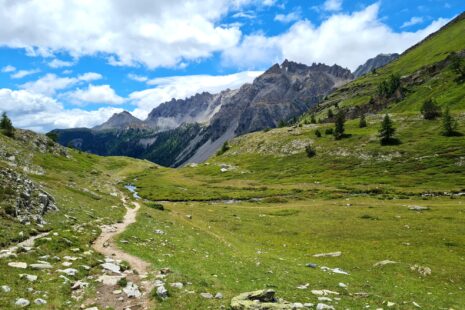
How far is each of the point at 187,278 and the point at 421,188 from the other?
92.9 m

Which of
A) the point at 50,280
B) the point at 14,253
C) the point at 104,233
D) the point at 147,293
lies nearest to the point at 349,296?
the point at 147,293

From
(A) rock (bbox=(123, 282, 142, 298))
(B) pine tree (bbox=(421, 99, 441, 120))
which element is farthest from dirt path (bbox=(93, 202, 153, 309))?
(B) pine tree (bbox=(421, 99, 441, 120))

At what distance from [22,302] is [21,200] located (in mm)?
19082

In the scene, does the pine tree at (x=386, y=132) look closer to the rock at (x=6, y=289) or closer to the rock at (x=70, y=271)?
the rock at (x=70, y=271)

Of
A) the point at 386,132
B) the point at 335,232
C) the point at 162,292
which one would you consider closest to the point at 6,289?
the point at 162,292

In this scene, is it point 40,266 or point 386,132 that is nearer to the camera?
point 40,266

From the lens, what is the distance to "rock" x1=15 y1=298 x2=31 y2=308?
49.1 feet

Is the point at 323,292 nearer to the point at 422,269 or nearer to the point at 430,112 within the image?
the point at 422,269

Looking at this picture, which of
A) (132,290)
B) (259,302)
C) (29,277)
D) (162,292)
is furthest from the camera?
(132,290)

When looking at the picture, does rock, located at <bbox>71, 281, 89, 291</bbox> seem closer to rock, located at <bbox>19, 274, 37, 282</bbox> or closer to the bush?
rock, located at <bbox>19, 274, 37, 282</bbox>

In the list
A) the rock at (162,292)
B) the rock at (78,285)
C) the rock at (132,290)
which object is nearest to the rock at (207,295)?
the rock at (162,292)

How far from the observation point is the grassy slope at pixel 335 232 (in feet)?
80.4

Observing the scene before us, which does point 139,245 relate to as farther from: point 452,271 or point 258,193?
point 258,193

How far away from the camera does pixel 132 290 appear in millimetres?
18984
